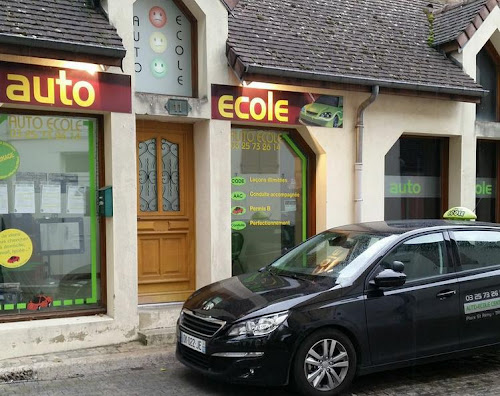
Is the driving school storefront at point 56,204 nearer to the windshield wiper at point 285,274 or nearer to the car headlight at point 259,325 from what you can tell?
the windshield wiper at point 285,274

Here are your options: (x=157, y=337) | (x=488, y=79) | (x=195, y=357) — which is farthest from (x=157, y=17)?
(x=488, y=79)

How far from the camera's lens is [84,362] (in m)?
6.29

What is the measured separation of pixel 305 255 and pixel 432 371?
1.80 metres

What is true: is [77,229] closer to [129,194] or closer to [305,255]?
[129,194]

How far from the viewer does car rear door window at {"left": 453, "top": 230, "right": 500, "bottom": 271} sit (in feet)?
19.2

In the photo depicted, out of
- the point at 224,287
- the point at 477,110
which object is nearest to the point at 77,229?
the point at 224,287

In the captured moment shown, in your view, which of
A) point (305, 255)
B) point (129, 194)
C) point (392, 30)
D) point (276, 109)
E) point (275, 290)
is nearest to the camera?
point (275, 290)

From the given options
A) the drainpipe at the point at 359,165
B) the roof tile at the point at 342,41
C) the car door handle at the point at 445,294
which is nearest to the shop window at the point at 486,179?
the roof tile at the point at 342,41

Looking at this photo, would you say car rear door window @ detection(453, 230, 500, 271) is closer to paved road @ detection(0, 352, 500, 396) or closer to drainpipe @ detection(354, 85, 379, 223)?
paved road @ detection(0, 352, 500, 396)

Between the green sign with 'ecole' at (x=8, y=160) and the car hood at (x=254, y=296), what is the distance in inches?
111

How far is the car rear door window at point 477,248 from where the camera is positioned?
19.2 feet

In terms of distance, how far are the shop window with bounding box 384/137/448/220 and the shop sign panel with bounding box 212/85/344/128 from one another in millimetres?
1668

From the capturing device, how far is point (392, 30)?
10.1 m

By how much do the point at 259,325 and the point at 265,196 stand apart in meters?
3.98
